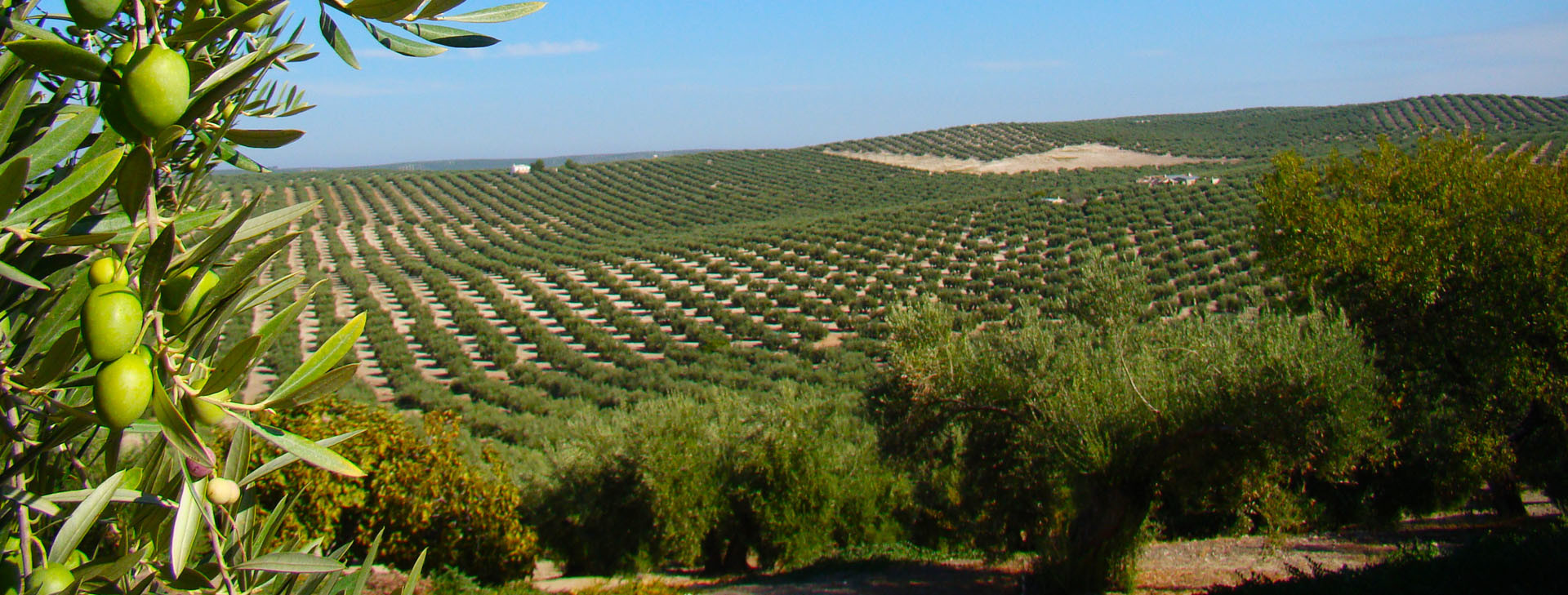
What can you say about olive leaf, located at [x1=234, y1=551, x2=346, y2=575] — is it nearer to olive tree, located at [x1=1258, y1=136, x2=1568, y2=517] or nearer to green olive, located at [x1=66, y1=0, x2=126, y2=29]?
green olive, located at [x1=66, y1=0, x2=126, y2=29]

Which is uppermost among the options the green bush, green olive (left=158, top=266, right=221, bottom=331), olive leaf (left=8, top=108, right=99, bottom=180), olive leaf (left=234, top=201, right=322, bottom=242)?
olive leaf (left=8, top=108, right=99, bottom=180)

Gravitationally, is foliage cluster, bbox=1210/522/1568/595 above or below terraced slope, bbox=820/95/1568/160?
below

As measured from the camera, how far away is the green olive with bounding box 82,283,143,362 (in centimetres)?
71

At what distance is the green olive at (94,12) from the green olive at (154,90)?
154 millimetres

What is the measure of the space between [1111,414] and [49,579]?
26.1 ft

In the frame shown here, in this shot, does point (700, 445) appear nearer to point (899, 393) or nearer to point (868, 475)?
point (868, 475)

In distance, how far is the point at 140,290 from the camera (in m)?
0.79

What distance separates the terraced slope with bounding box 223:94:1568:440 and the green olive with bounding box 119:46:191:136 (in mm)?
9763

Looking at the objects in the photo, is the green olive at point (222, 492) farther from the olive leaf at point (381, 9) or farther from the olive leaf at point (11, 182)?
the olive leaf at point (381, 9)

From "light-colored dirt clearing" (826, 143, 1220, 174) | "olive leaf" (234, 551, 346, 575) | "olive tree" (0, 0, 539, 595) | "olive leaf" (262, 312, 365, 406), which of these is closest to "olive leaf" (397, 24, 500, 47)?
"olive tree" (0, 0, 539, 595)

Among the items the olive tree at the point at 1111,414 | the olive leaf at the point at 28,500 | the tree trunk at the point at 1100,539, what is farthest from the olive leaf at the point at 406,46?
the tree trunk at the point at 1100,539

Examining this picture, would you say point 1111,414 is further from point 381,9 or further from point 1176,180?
point 1176,180

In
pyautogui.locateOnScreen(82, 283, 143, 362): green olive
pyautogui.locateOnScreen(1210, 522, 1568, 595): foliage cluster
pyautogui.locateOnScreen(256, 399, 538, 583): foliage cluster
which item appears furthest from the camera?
pyautogui.locateOnScreen(256, 399, 538, 583): foliage cluster

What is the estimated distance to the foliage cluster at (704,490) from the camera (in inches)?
467
